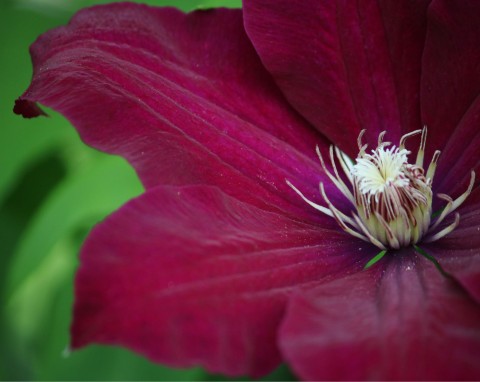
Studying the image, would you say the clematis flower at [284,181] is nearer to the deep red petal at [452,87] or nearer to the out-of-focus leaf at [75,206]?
the deep red petal at [452,87]

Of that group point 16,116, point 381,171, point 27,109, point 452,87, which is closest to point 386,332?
point 381,171

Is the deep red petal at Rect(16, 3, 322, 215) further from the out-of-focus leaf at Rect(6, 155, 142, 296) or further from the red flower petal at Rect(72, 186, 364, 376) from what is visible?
the out-of-focus leaf at Rect(6, 155, 142, 296)

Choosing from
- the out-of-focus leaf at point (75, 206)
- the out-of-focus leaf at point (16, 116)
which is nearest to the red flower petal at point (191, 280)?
the out-of-focus leaf at point (75, 206)

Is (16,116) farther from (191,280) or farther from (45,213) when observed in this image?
(191,280)

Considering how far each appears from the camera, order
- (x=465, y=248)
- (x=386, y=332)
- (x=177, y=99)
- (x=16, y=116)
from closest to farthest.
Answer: (x=386, y=332) < (x=465, y=248) < (x=177, y=99) < (x=16, y=116)

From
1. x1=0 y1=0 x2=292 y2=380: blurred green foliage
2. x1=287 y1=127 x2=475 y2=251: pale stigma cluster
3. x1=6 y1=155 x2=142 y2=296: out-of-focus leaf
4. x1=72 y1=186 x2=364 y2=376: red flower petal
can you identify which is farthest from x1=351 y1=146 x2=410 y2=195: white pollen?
x1=6 y1=155 x2=142 y2=296: out-of-focus leaf

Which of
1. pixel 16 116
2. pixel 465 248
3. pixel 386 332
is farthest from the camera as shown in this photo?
pixel 16 116

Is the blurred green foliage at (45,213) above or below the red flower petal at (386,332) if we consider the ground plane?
below
